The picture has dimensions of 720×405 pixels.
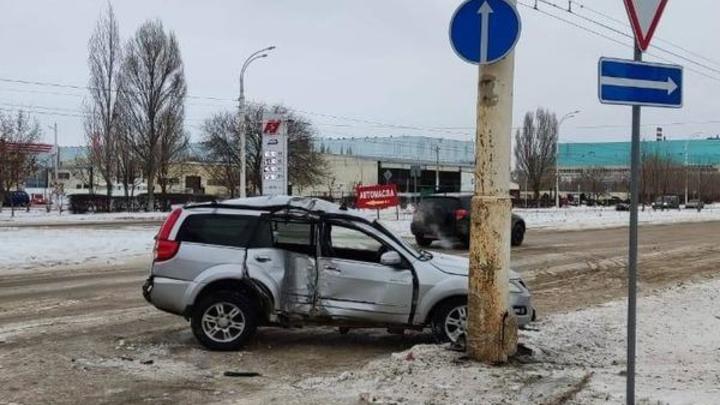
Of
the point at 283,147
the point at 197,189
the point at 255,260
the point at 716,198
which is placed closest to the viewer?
the point at 255,260

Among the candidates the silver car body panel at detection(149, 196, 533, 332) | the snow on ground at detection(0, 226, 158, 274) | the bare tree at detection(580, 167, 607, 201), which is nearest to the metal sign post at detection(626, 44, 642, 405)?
the silver car body panel at detection(149, 196, 533, 332)

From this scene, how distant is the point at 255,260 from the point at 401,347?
6.11 feet

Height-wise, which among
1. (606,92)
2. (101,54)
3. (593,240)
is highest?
(101,54)

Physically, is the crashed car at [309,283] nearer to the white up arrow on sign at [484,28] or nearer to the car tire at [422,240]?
the white up arrow on sign at [484,28]

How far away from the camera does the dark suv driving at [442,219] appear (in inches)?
900

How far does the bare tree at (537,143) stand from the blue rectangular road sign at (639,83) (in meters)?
89.9

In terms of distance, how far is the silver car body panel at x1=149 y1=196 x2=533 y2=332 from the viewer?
7.96 meters

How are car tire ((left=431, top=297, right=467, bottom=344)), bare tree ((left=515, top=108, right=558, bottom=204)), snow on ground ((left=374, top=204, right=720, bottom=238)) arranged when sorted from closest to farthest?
1. car tire ((left=431, top=297, right=467, bottom=344))
2. snow on ground ((left=374, top=204, right=720, bottom=238))
3. bare tree ((left=515, top=108, right=558, bottom=204))

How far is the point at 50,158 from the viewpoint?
320ft

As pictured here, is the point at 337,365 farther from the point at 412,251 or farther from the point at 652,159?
the point at 652,159

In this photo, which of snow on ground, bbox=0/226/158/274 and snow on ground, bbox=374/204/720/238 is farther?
snow on ground, bbox=374/204/720/238

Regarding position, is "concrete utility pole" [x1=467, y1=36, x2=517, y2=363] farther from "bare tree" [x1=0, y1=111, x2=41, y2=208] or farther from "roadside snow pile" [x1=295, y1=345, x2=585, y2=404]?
"bare tree" [x1=0, y1=111, x2=41, y2=208]

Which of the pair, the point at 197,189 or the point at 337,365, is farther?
the point at 197,189

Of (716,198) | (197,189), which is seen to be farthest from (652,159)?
(197,189)
